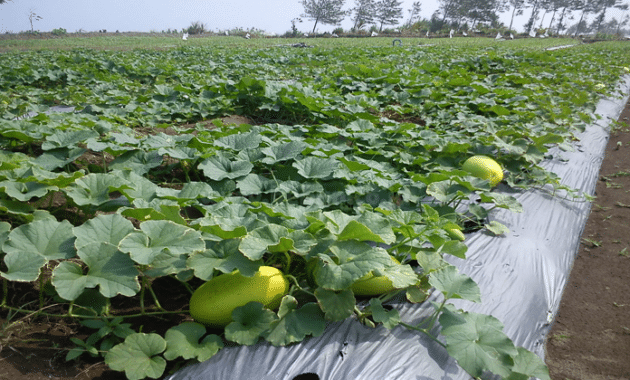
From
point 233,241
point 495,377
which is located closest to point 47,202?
point 233,241

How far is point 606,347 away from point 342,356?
4.35ft

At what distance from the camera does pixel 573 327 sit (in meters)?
1.94

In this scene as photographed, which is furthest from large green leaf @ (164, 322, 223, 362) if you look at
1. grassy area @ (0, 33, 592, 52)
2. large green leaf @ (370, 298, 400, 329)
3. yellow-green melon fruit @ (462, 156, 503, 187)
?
grassy area @ (0, 33, 592, 52)

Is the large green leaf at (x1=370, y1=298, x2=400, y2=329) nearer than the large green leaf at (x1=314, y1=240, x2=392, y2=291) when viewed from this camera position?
No

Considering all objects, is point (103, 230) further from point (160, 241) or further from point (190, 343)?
point (190, 343)

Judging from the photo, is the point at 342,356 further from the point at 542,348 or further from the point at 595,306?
the point at 595,306

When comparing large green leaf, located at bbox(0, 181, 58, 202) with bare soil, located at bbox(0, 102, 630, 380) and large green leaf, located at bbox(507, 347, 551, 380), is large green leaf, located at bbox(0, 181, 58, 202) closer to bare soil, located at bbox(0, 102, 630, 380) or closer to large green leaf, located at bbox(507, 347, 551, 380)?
bare soil, located at bbox(0, 102, 630, 380)

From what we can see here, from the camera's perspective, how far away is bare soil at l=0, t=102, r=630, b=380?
1.33 m

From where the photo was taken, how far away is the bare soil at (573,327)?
4.36 feet

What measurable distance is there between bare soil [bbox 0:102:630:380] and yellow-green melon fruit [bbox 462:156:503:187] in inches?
28.7

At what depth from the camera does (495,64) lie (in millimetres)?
10094

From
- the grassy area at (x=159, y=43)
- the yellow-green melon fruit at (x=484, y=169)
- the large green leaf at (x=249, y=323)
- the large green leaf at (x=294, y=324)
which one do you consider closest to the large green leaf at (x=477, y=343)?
the large green leaf at (x=294, y=324)

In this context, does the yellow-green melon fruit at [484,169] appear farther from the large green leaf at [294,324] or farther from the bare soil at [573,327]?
the large green leaf at [294,324]

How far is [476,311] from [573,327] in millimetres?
632
